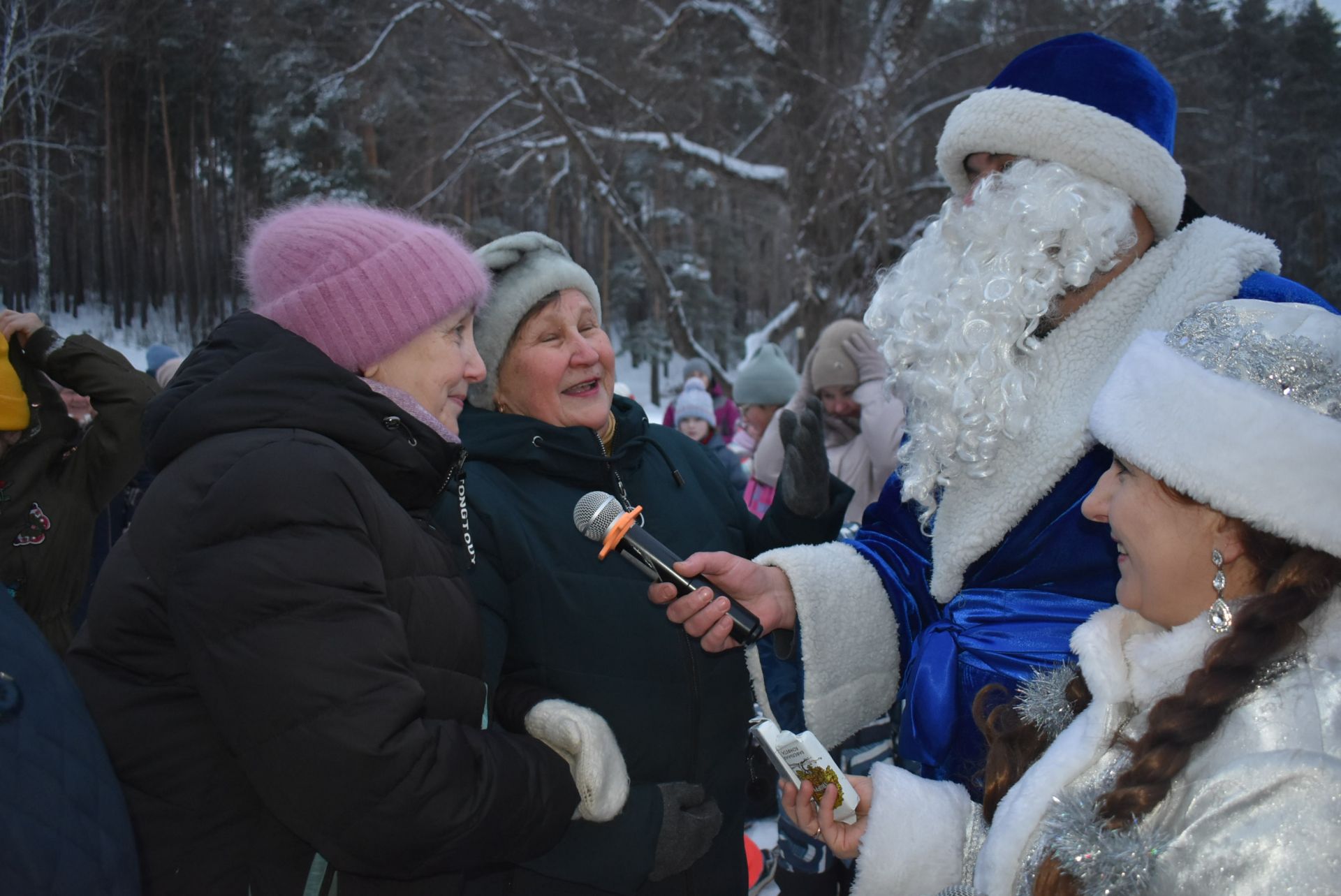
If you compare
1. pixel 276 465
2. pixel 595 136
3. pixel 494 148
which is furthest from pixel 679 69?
pixel 276 465

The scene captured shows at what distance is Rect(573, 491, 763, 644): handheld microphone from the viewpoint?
1698mm

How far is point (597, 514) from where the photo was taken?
175 centimetres

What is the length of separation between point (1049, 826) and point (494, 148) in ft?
39.5

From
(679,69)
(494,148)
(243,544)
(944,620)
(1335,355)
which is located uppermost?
(679,69)

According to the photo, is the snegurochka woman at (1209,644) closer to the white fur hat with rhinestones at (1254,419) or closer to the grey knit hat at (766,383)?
the white fur hat with rhinestones at (1254,419)

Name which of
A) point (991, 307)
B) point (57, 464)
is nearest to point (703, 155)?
point (57, 464)

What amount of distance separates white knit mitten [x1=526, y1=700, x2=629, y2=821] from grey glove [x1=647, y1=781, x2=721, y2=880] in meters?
0.15

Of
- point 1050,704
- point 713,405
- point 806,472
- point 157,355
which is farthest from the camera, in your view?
point 713,405

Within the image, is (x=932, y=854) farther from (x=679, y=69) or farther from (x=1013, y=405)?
(x=679, y=69)

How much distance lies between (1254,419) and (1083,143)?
95 centimetres

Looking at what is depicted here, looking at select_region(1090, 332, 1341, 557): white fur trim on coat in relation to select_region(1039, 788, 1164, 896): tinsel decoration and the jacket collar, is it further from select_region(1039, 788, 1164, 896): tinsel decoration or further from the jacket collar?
the jacket collar

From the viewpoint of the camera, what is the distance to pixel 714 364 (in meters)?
11.3

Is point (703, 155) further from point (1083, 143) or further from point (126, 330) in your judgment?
point (1083, 143)

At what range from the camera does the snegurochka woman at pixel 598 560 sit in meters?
1.83
